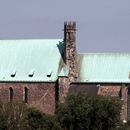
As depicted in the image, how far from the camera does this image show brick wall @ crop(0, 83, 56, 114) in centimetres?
16362

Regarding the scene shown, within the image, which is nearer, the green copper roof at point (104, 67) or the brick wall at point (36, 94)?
the brick wall at point (36, 94)

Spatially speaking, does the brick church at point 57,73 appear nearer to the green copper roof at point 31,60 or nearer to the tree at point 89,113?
the green copper roof at point 31,60

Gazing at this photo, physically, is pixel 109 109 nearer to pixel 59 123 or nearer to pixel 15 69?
pixel 59 123

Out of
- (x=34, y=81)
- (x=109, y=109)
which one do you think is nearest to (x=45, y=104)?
(x=34, y=81)

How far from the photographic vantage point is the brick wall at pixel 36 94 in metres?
164

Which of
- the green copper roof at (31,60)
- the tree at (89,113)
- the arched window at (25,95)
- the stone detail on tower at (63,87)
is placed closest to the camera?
the tree at (89,113)

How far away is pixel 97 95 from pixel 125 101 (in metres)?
5.89

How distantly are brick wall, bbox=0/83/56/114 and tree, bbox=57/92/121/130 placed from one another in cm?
950

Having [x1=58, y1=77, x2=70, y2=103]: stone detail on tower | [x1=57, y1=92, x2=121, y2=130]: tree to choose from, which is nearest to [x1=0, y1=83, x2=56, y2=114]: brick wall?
[x1=58, y1=77, x2=70, y2=103]: stone detail on tower

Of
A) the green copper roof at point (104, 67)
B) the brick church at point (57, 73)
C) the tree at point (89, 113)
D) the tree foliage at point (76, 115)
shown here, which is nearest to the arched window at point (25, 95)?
the brick church at point (57, 73)

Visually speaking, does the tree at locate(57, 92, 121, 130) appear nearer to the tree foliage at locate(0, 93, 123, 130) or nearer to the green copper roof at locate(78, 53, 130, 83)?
the tree foliage at locate(0, 93, 123, 130)

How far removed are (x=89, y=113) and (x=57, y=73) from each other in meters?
14.4

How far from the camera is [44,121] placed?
153 metres

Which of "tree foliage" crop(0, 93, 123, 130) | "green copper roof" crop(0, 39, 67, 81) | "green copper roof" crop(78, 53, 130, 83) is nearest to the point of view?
→ "tree foliage" crop(0, 93, 123, 130)
